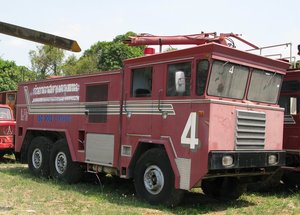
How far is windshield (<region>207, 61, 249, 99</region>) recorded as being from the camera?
26.0 feet

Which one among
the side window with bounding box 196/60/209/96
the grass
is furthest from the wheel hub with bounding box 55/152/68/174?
the side window with bounding box 196/60/209/96

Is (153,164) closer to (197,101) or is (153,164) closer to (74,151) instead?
(197,101)

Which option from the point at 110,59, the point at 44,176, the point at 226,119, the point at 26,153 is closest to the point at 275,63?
the point at 226,119

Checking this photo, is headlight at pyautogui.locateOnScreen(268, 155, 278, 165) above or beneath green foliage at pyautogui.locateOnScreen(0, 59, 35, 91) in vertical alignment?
beneath

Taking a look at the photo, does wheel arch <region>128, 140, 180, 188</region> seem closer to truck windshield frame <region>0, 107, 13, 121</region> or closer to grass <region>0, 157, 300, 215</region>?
grass <region>0, 157, 300, 215</region>

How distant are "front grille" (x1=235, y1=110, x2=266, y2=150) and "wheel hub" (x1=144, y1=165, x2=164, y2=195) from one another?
1500 mm

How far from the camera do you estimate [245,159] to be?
26.8 feet

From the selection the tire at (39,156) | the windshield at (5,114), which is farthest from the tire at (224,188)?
the windshield at (5,114)

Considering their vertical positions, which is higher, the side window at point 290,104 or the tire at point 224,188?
the side window at point 290,104

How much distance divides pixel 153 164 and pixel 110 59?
30.9 metres

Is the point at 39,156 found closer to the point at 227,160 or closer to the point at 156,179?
the point at 156,179

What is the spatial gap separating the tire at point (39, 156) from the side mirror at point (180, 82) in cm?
480

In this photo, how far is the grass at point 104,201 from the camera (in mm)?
8062

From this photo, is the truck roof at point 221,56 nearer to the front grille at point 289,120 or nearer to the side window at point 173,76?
the side window at point 173,76
